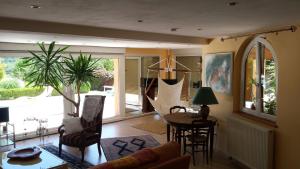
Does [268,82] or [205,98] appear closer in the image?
[268,82]

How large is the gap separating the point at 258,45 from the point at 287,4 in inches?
84.9

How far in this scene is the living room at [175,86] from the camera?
267 centimetres

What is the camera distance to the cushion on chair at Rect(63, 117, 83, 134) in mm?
4949

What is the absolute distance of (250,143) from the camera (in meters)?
4.11

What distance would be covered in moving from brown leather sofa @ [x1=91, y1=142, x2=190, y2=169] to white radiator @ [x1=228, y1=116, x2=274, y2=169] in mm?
1785

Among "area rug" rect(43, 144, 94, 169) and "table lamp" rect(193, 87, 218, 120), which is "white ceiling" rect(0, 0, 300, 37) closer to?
"table lamp" rect(193, 87, 218, 120)

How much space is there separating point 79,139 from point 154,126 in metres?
2.88

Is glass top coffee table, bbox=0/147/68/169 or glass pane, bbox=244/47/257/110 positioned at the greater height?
glass pane, bbox=244/47/257/110

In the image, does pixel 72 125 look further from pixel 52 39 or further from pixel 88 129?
pixel 52 39

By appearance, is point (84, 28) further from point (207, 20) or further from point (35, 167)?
point (35, 167)

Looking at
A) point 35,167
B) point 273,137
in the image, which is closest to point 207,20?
point 273,137

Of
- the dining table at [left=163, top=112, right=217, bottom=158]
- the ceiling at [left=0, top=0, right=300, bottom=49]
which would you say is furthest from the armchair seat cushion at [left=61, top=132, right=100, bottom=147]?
the ceiling at [left=0, top=0, right=300, bottom=49]

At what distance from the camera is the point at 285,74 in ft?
12.1

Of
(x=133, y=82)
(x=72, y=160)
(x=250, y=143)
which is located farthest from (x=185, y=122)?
(x=133, y=82)
